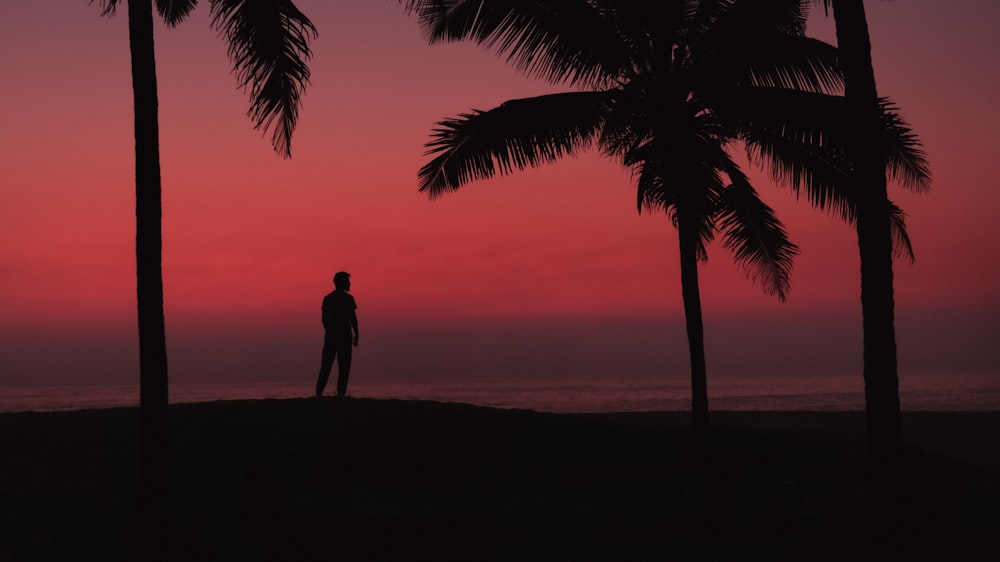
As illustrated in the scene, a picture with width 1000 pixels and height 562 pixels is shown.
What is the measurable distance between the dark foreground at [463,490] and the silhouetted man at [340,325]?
65.1 inches

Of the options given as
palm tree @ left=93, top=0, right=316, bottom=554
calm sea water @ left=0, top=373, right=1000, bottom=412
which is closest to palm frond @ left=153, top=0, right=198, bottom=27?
palm tree @ left=93, top=0, right=316, bottom=554

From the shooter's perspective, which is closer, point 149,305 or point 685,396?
point 149,305

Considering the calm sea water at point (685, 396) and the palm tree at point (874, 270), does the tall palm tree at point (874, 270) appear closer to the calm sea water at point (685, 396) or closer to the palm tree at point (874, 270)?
the palm tree at point (874, 270)

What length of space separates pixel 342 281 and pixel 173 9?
5.07 m

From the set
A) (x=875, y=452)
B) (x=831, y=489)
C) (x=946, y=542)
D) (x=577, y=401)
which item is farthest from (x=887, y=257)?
(x=577, y=401)

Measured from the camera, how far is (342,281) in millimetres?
15258

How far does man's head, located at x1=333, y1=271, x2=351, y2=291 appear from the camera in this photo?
1526 cm

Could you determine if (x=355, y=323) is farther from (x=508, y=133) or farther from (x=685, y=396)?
(x=685, y=396)

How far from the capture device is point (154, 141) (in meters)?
8.30

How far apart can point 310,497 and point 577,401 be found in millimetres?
29889

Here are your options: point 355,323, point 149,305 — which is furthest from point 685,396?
point 149,305

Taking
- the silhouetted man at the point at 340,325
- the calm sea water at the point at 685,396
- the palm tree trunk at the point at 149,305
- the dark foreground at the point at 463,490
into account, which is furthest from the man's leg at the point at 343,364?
the calm sea water at the point at 685,396

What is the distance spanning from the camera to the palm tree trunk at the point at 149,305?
8.15 metres

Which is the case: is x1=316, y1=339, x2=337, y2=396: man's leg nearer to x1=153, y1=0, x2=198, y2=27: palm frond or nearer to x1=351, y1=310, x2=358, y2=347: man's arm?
x1=351, y1=310, x2=358, y2=347: man's arm
